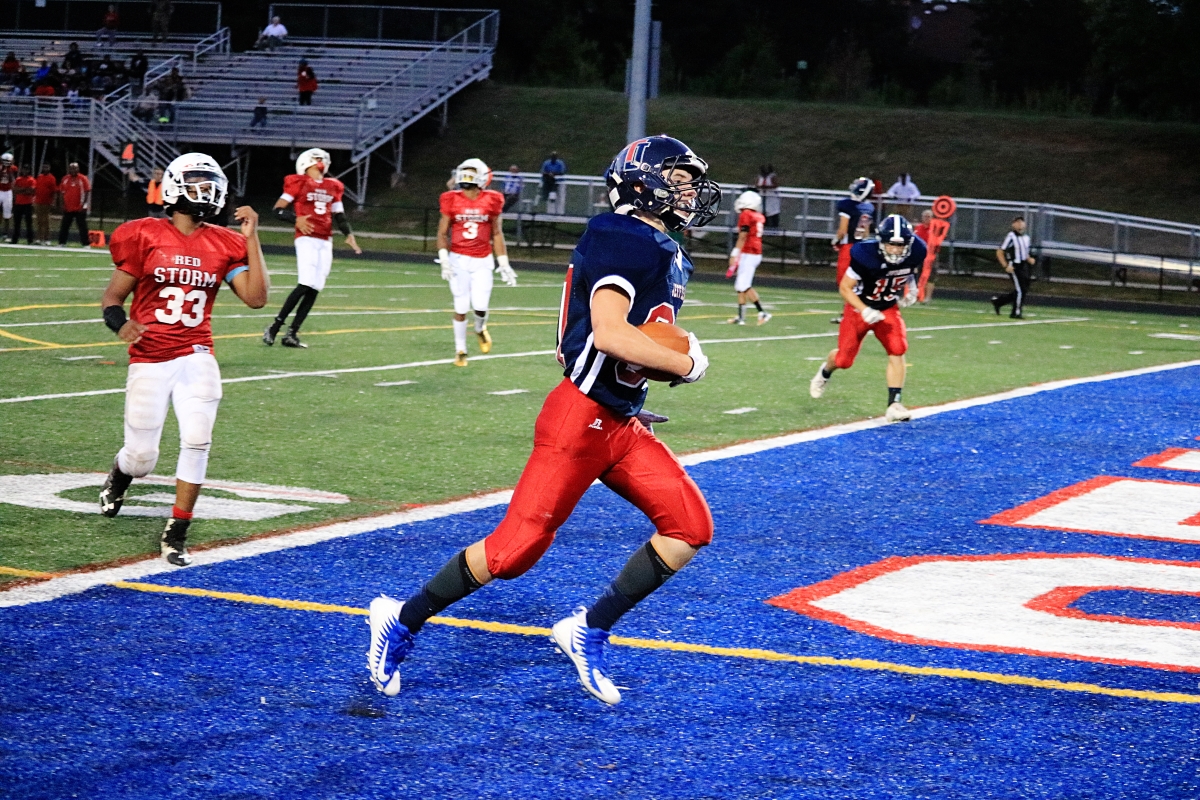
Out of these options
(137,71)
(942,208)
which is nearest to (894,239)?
(942,208)

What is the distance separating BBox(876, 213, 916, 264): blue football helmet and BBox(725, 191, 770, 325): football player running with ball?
351 inches

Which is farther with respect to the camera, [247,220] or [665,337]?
[247,220]

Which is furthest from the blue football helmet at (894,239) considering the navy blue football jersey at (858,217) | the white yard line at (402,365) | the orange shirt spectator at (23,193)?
the orange shirt spectator at (23,193)

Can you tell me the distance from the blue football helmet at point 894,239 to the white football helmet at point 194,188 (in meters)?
6.56

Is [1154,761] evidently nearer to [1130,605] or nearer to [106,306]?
[1130,605]

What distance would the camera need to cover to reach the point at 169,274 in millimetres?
6898

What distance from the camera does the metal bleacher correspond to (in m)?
43.2

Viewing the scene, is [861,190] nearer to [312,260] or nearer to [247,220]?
[312,260]

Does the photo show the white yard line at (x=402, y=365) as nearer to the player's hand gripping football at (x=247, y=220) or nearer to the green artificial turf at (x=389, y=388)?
the green artificial turf at (x=389, y=388)

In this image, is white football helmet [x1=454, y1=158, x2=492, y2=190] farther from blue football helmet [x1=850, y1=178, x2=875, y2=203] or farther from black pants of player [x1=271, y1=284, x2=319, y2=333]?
blue football helmet [x1=850, y1=178, x2=875, y2=203]

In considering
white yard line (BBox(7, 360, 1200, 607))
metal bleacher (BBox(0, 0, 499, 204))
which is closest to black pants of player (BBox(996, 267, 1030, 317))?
white yard line (BBox(7, 360, 1200, 607))

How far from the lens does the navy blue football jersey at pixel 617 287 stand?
487 cm

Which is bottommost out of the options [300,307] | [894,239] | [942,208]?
[300,307]

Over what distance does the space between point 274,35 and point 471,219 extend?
34848mm
